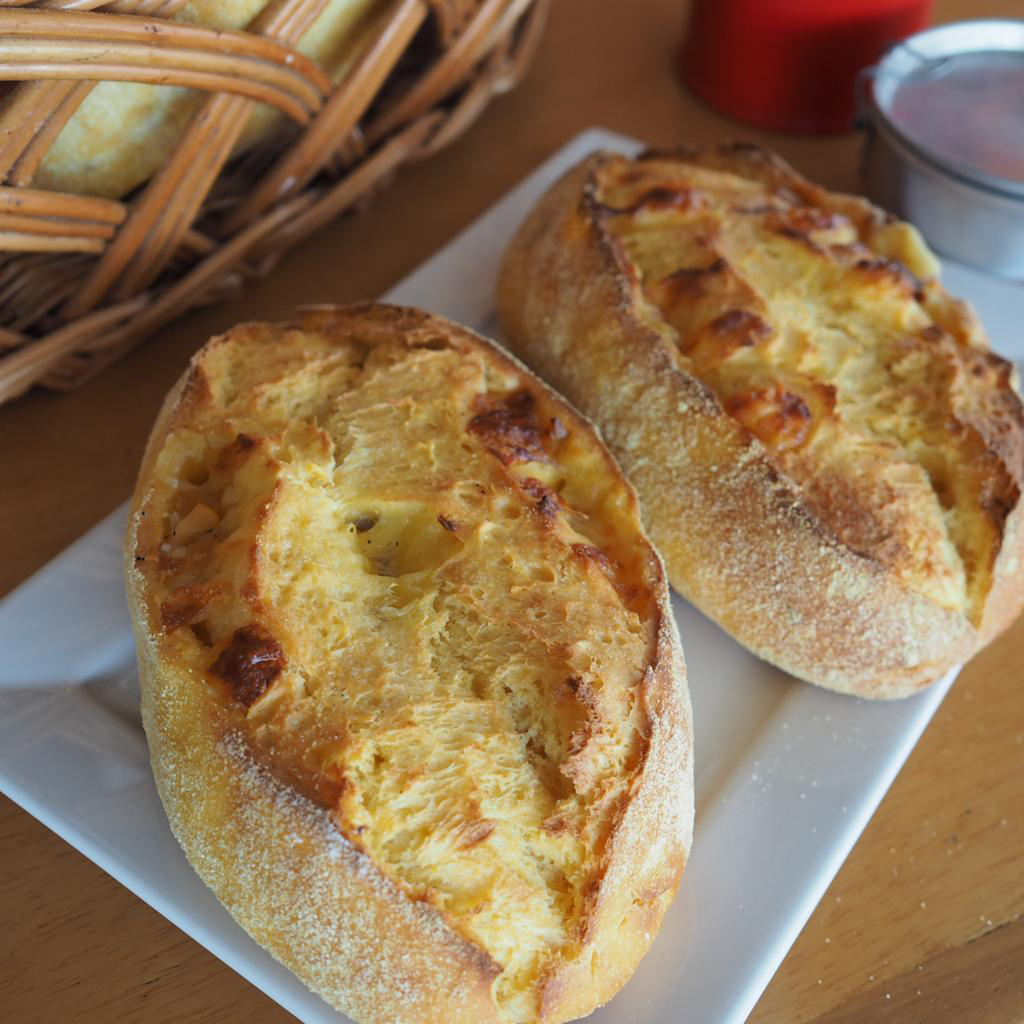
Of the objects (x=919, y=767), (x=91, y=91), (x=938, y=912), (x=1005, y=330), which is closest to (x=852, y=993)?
(x=938, y=912)

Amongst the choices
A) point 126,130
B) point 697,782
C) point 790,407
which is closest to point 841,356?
point 790,407

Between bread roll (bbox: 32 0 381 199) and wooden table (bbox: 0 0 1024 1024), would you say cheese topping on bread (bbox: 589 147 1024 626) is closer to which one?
wooden table (bbox: 0 0 1024 1024)

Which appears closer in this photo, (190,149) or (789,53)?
(190,149)

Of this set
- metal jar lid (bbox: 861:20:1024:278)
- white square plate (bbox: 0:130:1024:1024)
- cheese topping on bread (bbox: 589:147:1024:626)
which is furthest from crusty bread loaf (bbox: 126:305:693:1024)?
metal jar lid (bbox: 861:20:1024:278)

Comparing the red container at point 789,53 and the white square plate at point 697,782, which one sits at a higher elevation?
the red container at point 789,53

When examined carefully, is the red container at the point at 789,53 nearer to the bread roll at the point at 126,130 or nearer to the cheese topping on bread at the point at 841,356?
the cheese topping on bread at the point at 841,356

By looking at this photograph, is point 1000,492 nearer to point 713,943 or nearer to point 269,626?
point 713,943

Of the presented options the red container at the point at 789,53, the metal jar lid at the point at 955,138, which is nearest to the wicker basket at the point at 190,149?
the red container at the point at 789,53

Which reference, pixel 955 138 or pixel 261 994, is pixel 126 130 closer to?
pixel 261 994
